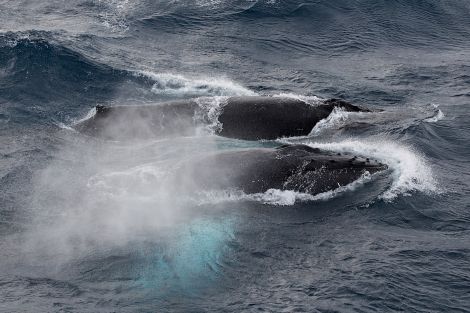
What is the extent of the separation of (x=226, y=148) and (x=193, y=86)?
30.6 feet

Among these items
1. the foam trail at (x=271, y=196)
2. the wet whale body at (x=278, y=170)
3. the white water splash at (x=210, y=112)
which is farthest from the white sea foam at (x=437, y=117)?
the white water splash at (x=210, y=112)

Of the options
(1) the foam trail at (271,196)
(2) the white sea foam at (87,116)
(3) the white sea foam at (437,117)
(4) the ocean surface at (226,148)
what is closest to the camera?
(4) the ocean surface at (226,148)

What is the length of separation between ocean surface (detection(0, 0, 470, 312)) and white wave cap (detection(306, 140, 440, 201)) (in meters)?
0.10

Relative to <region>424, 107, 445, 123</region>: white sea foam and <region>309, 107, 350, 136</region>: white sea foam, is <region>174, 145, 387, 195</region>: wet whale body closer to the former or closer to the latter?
<region>309, 107, 350, 136</region>: white sea foam

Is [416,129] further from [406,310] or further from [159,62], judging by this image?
[159,62]

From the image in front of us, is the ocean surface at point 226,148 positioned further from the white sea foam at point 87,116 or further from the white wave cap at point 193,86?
the white sea foam at point 87,116

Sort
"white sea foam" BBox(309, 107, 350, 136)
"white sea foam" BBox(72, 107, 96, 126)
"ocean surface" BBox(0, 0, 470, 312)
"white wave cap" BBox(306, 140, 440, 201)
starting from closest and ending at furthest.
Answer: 1. "ocean surface" BBox(0, 0, 470, 312)
2. "white wave cap" BBox(306, 140, 440, 201)
3. "white sea foam" BBox(309, 107, 350, 136)
4. "white sea foam" BBox(72, 107, 96, 126)

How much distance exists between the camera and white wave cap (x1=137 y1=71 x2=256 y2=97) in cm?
3859

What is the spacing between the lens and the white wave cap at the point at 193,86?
38594mm

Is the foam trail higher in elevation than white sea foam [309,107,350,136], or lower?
lower

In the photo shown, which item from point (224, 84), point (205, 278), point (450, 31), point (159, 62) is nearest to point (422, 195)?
point (205, 278)

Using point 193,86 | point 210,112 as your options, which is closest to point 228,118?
point 210,112

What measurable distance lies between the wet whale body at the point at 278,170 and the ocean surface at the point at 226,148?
576 mm

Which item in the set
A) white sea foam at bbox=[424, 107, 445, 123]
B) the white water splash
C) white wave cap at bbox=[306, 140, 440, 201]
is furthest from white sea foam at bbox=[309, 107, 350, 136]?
the white water splash
